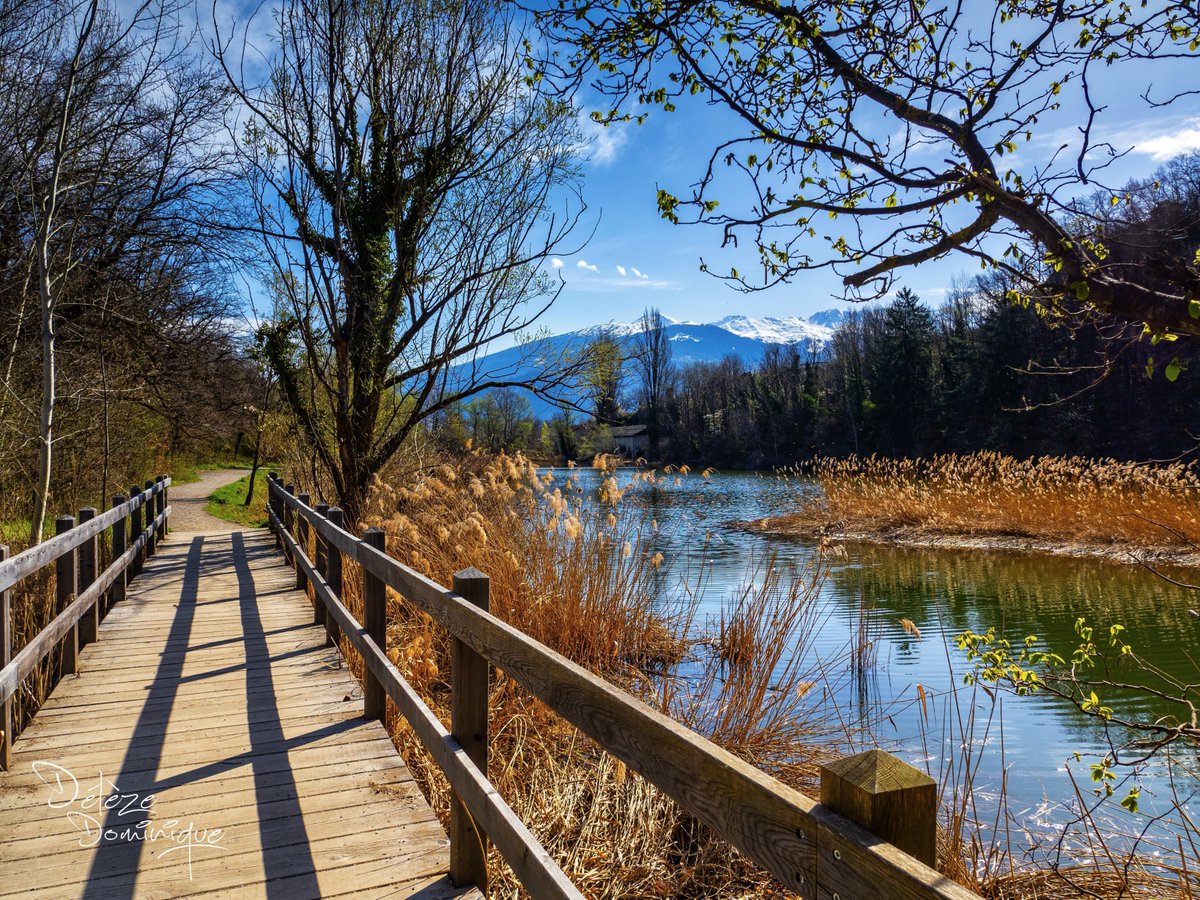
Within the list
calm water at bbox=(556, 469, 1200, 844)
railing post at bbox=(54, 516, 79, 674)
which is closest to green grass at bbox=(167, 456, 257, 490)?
calm water at bbox=(556, 469, 1200, 844)

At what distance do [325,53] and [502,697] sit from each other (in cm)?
832

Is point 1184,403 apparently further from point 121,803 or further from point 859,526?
point 121,803

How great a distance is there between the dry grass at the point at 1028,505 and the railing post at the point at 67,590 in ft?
47.3

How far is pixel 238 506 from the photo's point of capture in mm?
25719

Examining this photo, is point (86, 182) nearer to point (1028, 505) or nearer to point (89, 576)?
point (89, 576)

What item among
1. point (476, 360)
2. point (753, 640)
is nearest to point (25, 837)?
point (753, 640)

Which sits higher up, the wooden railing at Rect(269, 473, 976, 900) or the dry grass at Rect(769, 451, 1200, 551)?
the wooden railing at Rect(269, 473, 976, 900)

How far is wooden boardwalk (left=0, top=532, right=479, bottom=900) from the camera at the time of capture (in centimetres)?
281

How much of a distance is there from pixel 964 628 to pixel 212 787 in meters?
8.91

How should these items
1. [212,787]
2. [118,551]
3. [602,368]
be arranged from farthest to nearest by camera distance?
[602,368] < [118,551] < [212,787]

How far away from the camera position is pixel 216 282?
46.2 ft

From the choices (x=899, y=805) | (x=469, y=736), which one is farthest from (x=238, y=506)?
(x=899, y=805)

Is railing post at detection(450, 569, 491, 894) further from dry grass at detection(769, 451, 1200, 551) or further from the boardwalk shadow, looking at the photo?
dry grass at detection(769, 451, 1200, 551)

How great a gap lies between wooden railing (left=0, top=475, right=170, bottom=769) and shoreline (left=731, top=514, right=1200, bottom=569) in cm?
912
